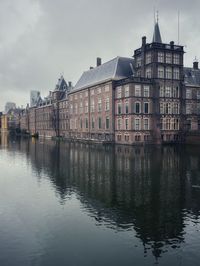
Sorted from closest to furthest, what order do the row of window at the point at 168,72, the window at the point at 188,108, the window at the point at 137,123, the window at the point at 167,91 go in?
1. the window at the point at 137,123
2. the row of window at the point at 168,72
3. the window at the point at 167,91
4. the window at the point at 188,108

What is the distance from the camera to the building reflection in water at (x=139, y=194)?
13.6 m

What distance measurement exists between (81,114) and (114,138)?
832 inches

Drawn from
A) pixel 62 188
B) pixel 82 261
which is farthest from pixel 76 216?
pixel 62 188

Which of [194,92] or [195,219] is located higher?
[194,92]

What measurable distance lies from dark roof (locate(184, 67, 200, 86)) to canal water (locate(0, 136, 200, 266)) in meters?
49.6

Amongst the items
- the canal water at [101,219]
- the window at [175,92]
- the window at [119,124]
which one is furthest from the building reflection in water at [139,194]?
the window at [175,92]

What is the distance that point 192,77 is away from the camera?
237 ft

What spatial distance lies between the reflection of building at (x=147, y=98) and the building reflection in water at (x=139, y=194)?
30157 millimetres

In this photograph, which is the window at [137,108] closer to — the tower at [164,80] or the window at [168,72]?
the tower at [164,80]

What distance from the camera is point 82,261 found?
10.5 m

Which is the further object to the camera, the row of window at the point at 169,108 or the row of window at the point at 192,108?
the row of window at the point at 192,108

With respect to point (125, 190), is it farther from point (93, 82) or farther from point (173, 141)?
point (93, 82)

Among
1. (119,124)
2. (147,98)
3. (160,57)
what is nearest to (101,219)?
(147,98)

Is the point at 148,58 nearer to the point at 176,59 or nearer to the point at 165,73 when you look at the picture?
the point at 165,73
